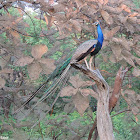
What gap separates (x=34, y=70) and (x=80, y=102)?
61 centimetres

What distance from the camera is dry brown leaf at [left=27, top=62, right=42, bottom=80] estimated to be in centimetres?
171

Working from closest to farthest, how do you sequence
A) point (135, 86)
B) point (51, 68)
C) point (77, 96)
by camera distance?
1. point (51, 68)
2. point (77, 96)
3. point (135, 86)

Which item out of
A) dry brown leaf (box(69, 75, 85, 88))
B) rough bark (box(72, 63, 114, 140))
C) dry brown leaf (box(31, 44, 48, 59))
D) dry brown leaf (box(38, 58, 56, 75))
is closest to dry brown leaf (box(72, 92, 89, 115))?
dry brown leaf (box(69, 75, 85, 88))

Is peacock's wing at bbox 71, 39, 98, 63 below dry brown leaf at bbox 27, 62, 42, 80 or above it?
below

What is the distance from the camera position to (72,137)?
2996 mm

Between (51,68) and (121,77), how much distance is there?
5.12ft

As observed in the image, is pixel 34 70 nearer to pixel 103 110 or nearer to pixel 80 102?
pixel 80 102

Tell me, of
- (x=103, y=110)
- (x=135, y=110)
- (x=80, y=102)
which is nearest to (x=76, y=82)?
(x=80, y=102)

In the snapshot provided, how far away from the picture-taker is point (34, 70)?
1718mm

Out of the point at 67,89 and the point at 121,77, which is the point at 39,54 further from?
the point at 121,77

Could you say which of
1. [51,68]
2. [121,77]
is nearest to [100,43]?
[121,77]

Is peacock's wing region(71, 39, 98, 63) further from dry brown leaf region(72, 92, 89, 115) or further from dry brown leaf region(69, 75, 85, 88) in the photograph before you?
dry brown leaf region(72, 92, 89, 115)

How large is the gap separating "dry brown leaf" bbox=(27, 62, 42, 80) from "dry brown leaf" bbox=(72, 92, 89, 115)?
0.54 m

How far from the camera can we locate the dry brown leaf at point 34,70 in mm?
1712
